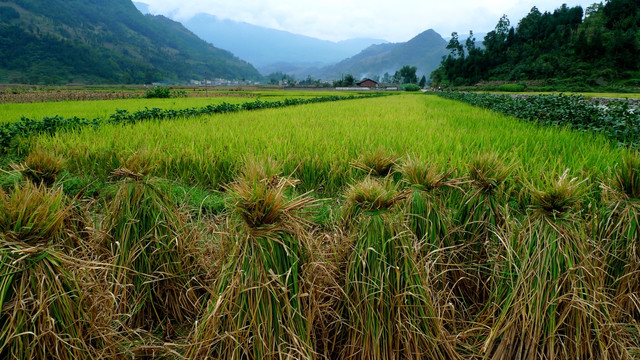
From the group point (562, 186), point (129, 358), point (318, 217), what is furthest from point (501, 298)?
point (129, 358)

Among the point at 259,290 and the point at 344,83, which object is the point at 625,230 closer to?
the point at 259,290

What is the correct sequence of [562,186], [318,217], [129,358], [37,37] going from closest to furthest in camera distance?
[562,186], [129,358], [318,217], [37,37]

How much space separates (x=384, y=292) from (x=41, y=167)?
6.59ft

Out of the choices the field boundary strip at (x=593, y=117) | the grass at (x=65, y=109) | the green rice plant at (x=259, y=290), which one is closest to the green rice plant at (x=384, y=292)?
the green rice plant at (x=259, y=290)

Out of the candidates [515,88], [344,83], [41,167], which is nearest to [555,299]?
[41,167]

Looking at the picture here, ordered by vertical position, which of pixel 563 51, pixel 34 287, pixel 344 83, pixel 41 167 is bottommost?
pixel 34 287

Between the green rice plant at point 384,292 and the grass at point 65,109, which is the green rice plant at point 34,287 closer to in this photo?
the green rice plant at point 384,292

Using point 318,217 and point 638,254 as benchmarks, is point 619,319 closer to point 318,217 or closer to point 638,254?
point 638,254

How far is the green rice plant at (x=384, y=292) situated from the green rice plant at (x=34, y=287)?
1.06 m

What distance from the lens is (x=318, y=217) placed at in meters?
2.20

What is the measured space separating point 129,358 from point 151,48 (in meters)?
165

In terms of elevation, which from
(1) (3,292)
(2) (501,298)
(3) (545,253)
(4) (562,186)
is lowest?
Result: (2) (501,298)

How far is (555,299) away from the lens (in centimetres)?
139

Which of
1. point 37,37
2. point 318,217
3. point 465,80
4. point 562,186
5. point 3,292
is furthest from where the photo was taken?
point 37,37
